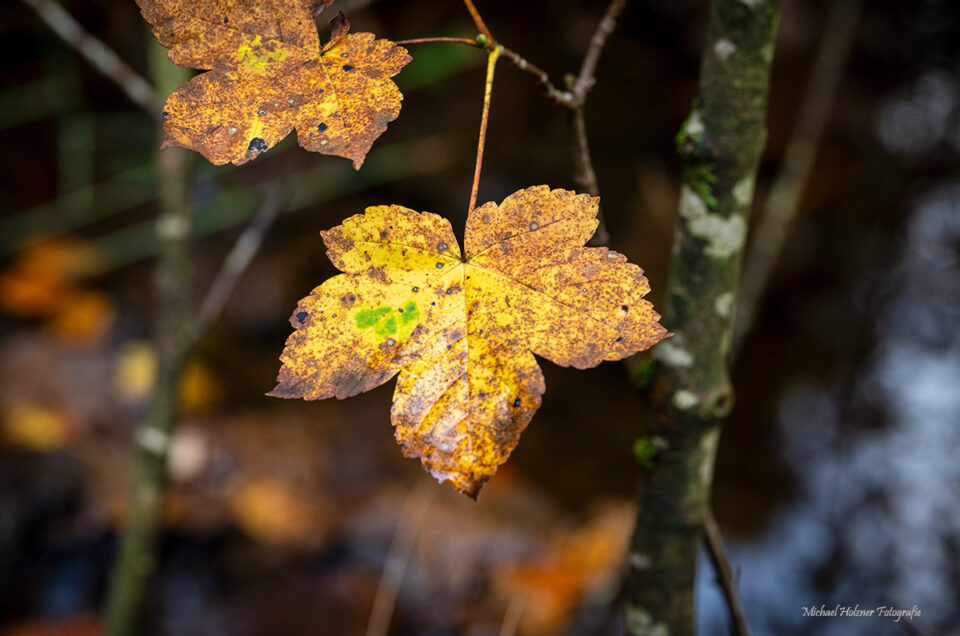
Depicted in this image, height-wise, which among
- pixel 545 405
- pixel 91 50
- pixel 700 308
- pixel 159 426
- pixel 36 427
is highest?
pixel 91 50

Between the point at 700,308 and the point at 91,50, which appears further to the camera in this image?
the point at 91,50

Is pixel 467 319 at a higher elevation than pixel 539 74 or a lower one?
Answer: lower

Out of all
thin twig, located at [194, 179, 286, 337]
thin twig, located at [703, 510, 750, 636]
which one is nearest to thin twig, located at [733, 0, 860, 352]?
thin twig, located at [703, 510, 750, 636]

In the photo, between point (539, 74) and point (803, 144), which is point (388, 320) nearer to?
point (539, 74)

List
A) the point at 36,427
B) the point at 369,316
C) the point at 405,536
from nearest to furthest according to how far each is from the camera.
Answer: the point at 369,316, the point at 405,536, the point at 36,427

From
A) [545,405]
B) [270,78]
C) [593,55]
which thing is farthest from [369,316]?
[545,405]

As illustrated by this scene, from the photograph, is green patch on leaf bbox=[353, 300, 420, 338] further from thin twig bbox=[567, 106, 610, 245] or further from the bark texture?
the bark texture
